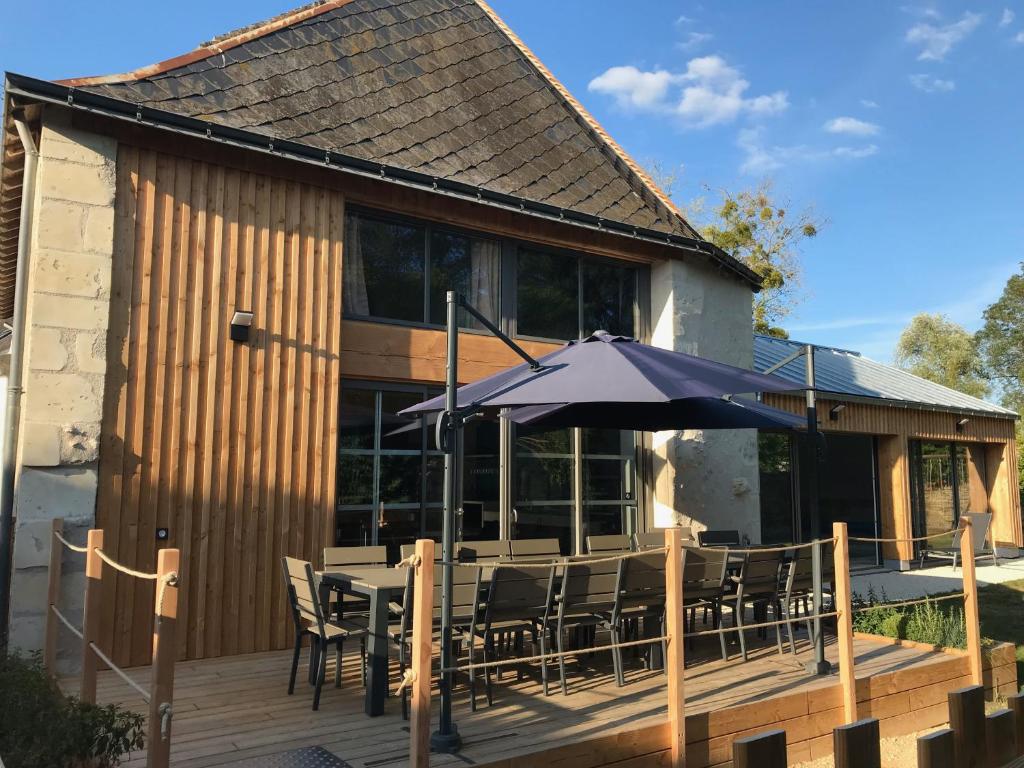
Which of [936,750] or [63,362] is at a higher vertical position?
[63,362]

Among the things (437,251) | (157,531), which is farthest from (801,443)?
(157,531)

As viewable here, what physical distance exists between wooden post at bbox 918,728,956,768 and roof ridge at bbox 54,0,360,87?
21.3 feet

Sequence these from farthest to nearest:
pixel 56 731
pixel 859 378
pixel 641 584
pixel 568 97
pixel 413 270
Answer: pixel 859 378 → pixel 568 97 → pixel 413 270 → pixel 641 584 → pixel 56 731

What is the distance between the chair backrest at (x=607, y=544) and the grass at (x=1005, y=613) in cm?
386

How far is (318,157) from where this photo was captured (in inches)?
262

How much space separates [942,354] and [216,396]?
4373 centimetres

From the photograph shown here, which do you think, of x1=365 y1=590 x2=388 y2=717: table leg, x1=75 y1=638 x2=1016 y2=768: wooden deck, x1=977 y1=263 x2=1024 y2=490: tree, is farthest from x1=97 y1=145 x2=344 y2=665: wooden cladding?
x1=977 y1=263 x2=1024 y2=490: tree

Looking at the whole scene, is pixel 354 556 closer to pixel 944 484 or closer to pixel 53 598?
pixel 53 598

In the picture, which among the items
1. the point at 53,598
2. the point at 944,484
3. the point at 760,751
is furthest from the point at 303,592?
the point at 944,484

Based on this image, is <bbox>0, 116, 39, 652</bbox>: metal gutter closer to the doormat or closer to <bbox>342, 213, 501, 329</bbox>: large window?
<bbox>342, 213, 501, 329</bbox>: large window

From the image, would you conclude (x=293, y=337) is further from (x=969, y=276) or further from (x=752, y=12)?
Result: (x=969, y=276)

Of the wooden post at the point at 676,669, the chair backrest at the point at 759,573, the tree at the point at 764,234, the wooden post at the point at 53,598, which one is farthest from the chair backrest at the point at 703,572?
the tree at the point at 764,234

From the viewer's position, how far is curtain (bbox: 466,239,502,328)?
816cm

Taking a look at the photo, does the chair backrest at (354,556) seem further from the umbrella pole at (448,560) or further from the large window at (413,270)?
the large window at (413,270)
